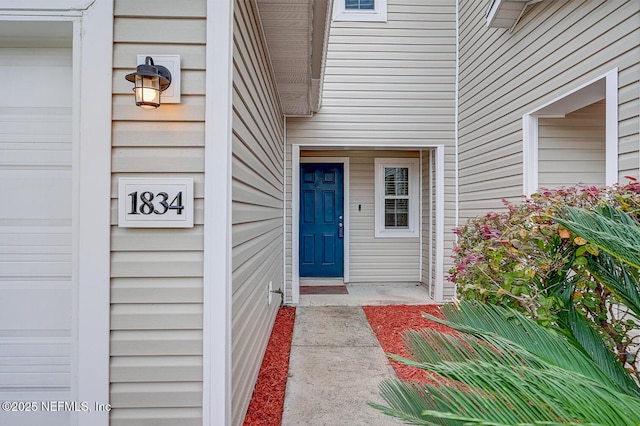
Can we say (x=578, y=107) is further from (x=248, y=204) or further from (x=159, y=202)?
(x=159, y=202)

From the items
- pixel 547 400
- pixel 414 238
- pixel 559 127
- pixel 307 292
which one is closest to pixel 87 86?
pixel 547 400

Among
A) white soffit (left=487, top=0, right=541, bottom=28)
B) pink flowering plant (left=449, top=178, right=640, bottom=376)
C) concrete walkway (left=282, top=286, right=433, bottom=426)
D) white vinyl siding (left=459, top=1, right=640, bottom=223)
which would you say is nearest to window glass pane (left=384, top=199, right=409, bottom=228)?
white vinyl siding (left=459, top=1, right=640, bottom=223)

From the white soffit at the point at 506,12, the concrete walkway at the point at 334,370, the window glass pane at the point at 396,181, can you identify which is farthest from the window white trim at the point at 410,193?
the white soffit at the point at 506,12

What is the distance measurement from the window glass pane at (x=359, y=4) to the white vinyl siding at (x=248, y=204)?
2489mm

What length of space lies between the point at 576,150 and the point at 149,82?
3.42 meters

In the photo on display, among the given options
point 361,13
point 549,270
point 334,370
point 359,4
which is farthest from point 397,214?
point 549,270

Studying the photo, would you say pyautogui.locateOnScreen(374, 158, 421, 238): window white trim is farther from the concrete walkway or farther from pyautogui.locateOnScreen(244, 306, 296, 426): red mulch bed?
pyautogui.locateOnScreen(244, 306, 296, 426): red mulch bed

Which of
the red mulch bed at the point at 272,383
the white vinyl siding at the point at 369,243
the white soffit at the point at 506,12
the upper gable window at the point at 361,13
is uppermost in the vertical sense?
the upper gable window at the point at 361,13

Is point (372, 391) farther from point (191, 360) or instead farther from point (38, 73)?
point (38, 73)

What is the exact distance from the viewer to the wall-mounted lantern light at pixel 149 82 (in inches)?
54.3

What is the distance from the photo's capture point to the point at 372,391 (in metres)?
2.31

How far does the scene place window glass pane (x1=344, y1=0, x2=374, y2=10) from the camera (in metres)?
4.68

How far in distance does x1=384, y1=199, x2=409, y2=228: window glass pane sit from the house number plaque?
445cm

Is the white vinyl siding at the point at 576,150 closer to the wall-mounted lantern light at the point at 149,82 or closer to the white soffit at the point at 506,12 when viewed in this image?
the white soffit at the point at 506,12
